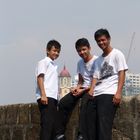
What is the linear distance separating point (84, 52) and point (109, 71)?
556mm

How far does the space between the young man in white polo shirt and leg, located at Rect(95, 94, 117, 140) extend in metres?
0.84

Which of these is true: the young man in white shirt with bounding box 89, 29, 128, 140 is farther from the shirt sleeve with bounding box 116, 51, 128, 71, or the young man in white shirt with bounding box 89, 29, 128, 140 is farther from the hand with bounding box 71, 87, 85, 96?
the hand with bounding box 71, 87, 85, 96

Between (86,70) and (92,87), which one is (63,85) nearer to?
(86,70)

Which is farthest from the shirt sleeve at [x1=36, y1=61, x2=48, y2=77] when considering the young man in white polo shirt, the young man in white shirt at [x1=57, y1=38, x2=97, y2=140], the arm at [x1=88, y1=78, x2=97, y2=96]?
the arm at [x1=88, y1=78, x2=97, y2=96]

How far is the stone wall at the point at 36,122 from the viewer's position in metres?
5.62

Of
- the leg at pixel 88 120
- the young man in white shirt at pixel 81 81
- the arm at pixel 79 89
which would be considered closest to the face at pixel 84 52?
the young man in white shirt at pixel 81 81

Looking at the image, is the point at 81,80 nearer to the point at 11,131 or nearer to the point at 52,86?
the point at 52,86

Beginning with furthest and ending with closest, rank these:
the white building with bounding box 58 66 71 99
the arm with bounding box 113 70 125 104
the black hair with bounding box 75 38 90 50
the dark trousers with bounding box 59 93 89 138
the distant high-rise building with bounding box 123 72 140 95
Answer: the distant high-rise building with bounding box 123 72 140 95 < the white building with bounding box 58 66 71 99 < the black hair with bounding box 75 38 90 50 < the dark trousers with bounding box 59 93 89 138 < the arm with bounding box 113 70 125 104

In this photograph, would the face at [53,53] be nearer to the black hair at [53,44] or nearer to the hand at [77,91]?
the black hair at [53,44]

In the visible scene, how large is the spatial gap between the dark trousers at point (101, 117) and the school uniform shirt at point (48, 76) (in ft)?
2.45

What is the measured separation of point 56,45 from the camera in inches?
245

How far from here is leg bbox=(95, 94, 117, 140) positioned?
545 centimetres

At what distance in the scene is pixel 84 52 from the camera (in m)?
5.98

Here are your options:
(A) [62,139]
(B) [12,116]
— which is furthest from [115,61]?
(B) [12,116]
